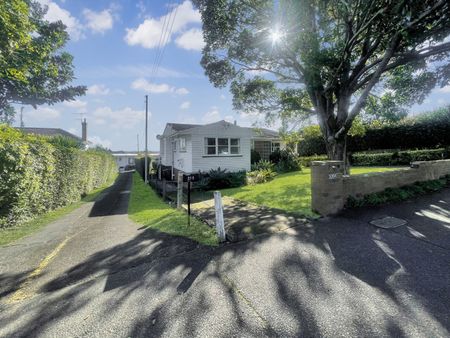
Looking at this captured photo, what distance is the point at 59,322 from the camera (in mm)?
2564

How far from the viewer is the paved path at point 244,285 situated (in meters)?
2.43

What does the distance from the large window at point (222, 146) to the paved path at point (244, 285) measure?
11114 mm

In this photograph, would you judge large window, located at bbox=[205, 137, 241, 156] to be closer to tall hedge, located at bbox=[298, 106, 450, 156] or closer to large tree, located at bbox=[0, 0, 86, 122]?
large tree, located at bbox=[0, 0, 86, 122]

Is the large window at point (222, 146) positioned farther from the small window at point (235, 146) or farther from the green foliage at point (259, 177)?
the green foliage at point (259, 177)

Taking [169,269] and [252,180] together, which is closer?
[169,269]

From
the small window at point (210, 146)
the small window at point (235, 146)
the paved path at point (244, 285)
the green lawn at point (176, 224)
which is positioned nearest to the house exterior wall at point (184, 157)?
the small window at point (210, 146)

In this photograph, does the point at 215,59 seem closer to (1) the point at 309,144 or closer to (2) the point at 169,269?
(2) the point at 169,269

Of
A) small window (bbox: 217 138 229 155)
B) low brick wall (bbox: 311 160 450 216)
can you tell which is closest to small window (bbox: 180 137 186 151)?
small window (bbox: 217 138 229 155)

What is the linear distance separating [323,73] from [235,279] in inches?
324

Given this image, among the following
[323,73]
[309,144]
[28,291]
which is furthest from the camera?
[309,144]

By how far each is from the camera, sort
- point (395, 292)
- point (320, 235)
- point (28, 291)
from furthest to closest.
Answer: point (320, 235), point (28, 291), point (395, 292)

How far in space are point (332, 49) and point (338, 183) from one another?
5.13 meters

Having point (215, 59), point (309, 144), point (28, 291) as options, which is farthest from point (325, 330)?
point (309, 144)

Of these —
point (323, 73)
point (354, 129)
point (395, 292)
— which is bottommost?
point (395, 292)
